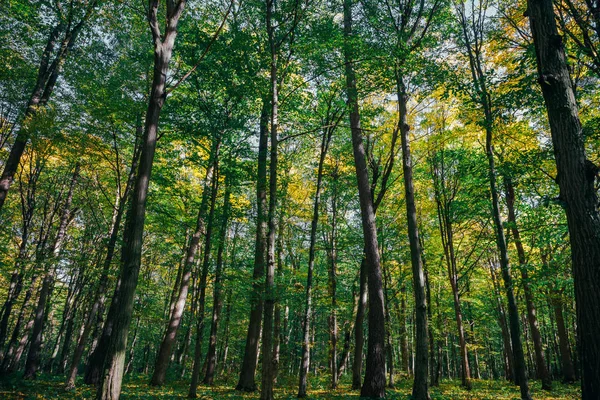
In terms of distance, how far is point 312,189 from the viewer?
20.4 meters

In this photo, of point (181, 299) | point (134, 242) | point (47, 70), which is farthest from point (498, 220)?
point (47, 70)

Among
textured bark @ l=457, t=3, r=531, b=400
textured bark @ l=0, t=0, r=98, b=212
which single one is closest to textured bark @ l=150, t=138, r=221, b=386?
textured bark @ l=0, t=0, r=98, b=212

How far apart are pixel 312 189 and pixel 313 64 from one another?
10.2m

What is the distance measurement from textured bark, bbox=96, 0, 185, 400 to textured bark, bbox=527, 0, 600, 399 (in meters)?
6.12

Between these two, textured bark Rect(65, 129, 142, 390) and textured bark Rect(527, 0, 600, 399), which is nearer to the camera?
textured bark Rect(527, 0, 600, 399)

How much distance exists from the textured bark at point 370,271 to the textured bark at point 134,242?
455 centimetres

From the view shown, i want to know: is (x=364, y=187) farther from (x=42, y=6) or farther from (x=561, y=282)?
(x=42, y=6)

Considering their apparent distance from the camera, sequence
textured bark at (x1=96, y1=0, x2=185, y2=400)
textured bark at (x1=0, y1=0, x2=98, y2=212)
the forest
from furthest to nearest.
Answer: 1. textured bark at (x1=0, y1=0, x2=98, y2=212)
2. the forest
3. textured bark at (x1=96, y1=0, x2=185, y2=400)

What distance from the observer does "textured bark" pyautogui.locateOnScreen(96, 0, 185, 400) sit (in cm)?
452

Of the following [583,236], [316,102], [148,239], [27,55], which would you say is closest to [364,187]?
[316,102]

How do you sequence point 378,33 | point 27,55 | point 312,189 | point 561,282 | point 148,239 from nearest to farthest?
point 561,282 < point 378,33 < point 27,55 < point 312,189 < point 148,239

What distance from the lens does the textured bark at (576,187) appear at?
3.82 m

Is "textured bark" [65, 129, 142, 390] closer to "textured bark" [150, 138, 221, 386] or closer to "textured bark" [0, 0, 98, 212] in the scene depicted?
"textured bark" [150, 138, 221, 386]

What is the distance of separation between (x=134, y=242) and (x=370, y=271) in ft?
23.6
